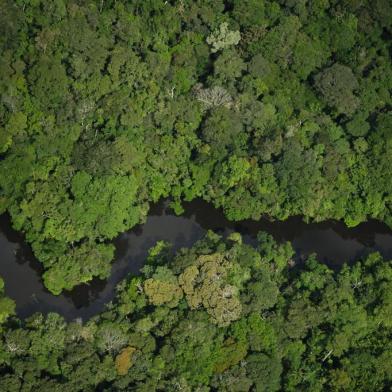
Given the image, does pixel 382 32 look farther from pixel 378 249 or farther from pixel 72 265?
pixel 72 265

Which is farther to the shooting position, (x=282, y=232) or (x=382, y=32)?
(x=382, y=32)

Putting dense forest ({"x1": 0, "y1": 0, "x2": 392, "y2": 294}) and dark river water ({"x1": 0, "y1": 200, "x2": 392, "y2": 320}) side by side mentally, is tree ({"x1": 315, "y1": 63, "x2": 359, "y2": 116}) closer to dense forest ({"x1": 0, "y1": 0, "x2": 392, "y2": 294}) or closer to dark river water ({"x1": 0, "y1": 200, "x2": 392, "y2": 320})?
dense forest ({"x1": 0, "y1": 0, "x2": 392, "y2": 294})

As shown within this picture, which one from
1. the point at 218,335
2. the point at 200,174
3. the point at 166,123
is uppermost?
the point at 166,123

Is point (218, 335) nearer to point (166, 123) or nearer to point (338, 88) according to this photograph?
point (166, 123)

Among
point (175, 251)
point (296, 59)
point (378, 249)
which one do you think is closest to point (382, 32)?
point (296, 59)

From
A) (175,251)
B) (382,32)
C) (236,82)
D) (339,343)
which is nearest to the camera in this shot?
(339,343)

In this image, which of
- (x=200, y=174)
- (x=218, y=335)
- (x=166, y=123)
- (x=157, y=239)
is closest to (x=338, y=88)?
(x=200, y=174)
